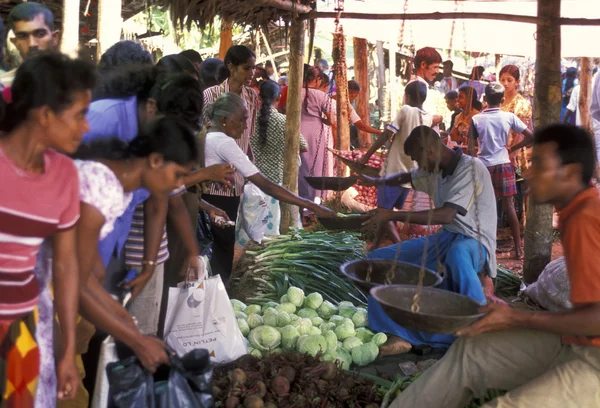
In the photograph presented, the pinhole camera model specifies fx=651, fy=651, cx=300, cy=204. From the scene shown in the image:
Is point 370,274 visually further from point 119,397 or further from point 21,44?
point 21,44

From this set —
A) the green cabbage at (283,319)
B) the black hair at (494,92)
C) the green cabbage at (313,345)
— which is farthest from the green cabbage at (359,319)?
the black hair at (494,92)

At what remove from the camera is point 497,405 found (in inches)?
82.1

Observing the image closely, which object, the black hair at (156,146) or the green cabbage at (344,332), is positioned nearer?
the black hair at (156,146)

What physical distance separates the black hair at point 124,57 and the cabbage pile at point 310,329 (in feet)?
5.12

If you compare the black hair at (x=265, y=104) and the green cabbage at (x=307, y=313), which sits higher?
the black hair at (x=265, y=104)

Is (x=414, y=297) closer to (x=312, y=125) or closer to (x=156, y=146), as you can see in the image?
(x=156, y=146)

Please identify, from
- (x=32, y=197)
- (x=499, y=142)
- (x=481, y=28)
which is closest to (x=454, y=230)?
(x=32, y=197)

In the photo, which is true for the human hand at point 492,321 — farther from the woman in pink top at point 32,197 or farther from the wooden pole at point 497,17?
the wooden pole at point 497,17

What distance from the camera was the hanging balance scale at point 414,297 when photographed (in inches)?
79.4

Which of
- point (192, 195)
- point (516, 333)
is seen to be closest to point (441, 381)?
point (516, 333)

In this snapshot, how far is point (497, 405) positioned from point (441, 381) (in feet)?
1.10

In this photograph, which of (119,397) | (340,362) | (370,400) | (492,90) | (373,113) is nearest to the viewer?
(119,397)

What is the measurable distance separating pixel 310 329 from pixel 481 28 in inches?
162

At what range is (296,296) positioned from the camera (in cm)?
403
